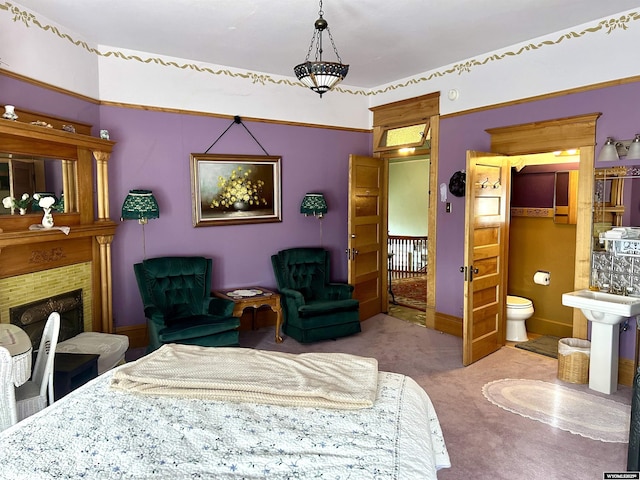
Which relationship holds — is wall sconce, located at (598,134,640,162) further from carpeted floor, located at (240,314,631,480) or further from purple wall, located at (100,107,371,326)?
purple wall, located at (100,107,371,326)

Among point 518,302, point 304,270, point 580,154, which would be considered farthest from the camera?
point 304,270

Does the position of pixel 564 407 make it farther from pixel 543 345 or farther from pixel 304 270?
pixel 304 270

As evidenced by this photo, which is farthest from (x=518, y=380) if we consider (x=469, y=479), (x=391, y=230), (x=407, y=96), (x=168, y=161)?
(x=391, y=230)

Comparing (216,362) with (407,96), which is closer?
(216,362)

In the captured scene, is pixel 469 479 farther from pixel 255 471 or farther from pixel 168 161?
pixel 168 161

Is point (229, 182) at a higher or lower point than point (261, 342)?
higher

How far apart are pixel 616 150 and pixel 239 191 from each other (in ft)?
12.3

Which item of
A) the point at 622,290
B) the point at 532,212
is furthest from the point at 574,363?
the point at 532,212

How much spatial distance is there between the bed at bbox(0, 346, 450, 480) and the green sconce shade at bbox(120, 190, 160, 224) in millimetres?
2304

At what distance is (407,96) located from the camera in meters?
5.56

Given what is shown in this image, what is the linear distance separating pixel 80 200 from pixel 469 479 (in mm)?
3764

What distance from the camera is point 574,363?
377 centimetres

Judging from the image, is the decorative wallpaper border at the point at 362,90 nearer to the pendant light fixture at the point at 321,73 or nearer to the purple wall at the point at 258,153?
the purple wall at the point at 258,153

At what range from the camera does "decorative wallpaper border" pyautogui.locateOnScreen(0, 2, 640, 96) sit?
351 cm
